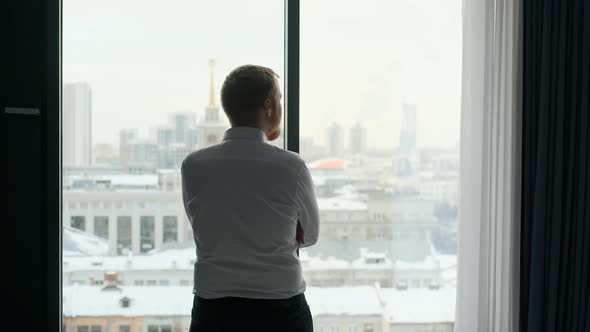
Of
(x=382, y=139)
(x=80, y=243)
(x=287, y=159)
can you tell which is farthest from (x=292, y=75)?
(x=80, y=243)

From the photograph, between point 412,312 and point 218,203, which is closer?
point 218,203

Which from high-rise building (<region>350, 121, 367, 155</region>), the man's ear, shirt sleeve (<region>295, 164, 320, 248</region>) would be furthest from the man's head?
high-rise building (<region>350, 121, 367, 155</region>)

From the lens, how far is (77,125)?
7.45 feet

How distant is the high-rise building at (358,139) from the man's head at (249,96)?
801mm

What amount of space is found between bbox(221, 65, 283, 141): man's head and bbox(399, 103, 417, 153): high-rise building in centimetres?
90

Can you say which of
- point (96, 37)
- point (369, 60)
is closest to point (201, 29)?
point (96, 37)

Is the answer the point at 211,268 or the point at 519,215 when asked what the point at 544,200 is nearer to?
the point at 519,215

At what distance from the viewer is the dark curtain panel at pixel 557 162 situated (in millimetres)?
2266

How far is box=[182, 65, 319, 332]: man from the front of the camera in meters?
1.51

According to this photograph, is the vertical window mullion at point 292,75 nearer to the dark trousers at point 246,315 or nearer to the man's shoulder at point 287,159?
the man's shoulder at point 287,159

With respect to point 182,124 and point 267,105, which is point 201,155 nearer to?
point 267,105

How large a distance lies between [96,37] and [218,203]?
108cm

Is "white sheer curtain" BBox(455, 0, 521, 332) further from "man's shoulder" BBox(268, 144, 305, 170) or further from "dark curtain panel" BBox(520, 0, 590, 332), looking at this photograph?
"man's shoulder" BBox(268, 144, 305, 170)

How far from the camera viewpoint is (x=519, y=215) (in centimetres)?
230
